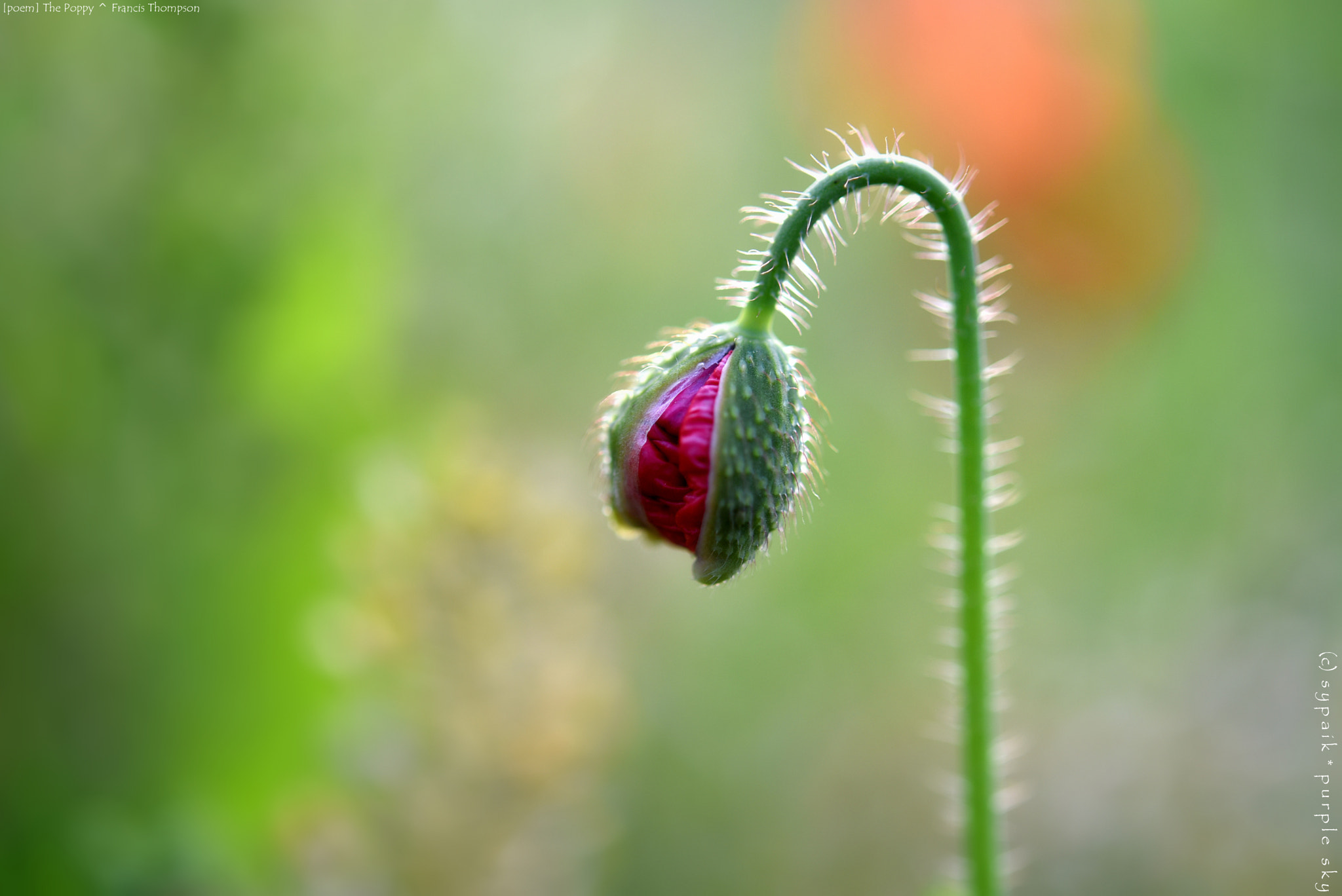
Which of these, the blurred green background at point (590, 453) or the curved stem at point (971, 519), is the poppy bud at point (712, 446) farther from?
the blurred green background at point (590, 453)

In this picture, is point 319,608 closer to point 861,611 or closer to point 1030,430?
point 861,611

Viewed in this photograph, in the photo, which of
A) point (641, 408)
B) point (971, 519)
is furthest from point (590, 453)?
point (971, 519)

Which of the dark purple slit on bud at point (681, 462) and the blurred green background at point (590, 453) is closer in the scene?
the dark purple slit on bud at point (681, 462)

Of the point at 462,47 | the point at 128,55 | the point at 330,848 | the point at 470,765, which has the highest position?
the point at 462,47

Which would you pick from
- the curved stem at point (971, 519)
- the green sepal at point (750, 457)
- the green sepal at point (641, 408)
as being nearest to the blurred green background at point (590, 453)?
the green sepal at point (641, 408)

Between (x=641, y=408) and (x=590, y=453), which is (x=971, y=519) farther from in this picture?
(x=590, y=453)

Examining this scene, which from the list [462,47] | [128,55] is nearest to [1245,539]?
[462,47]

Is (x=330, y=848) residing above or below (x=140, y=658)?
below
